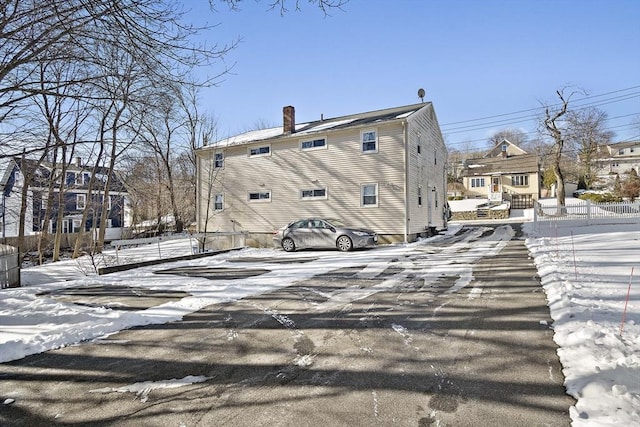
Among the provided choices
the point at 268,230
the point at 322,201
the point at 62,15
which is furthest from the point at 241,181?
the point at 62,15

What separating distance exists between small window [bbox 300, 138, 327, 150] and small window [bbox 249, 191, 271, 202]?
3.14 m

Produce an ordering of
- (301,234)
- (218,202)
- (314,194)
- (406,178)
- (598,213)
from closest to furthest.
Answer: (301,234), (406,178), (314,194), (598,213), (218,202)

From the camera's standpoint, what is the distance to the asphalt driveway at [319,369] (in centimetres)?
266

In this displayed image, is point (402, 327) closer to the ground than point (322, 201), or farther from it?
closer to the ground

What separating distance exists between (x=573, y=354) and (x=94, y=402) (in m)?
4.23

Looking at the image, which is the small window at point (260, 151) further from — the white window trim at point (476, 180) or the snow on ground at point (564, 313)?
the white window trim at point (476, 180)

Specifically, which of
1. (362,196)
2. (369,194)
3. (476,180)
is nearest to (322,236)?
(362,196)

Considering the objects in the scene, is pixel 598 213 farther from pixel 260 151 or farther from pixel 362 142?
pixel 260 151

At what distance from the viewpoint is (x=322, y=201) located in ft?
59.0

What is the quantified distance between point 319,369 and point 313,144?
624 inches

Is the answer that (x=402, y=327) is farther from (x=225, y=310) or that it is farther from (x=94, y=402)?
(x=94, y=402)

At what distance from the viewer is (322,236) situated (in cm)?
1412

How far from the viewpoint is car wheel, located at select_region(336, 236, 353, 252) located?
13.6 meters

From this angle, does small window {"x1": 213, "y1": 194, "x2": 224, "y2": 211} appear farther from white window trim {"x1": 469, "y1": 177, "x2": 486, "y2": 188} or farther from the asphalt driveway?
white window trim {"x1": 469, "y1": 177, "x2": 486, "y2": 188}
